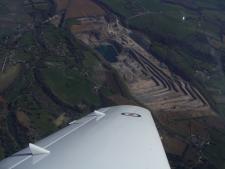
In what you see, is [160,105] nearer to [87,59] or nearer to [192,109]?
[192,109]

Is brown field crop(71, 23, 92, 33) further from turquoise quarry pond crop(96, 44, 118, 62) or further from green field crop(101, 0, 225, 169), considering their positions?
green field crop(101, 0, 225, 169)

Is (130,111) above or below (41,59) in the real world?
above

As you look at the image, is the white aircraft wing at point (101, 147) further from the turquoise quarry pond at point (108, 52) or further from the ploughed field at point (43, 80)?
the turquoise quarry pond at point (108, 52)

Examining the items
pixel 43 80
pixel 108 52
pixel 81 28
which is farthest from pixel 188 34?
pixel 43 80

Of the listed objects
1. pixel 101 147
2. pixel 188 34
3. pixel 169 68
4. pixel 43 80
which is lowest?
pixel 169 68

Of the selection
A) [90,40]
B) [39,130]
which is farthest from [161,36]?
[39,130]

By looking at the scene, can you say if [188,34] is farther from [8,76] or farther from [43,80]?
[8,76]

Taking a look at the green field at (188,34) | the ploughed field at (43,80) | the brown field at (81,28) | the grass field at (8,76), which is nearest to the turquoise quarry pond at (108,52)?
the ploughed field at (43,80)
